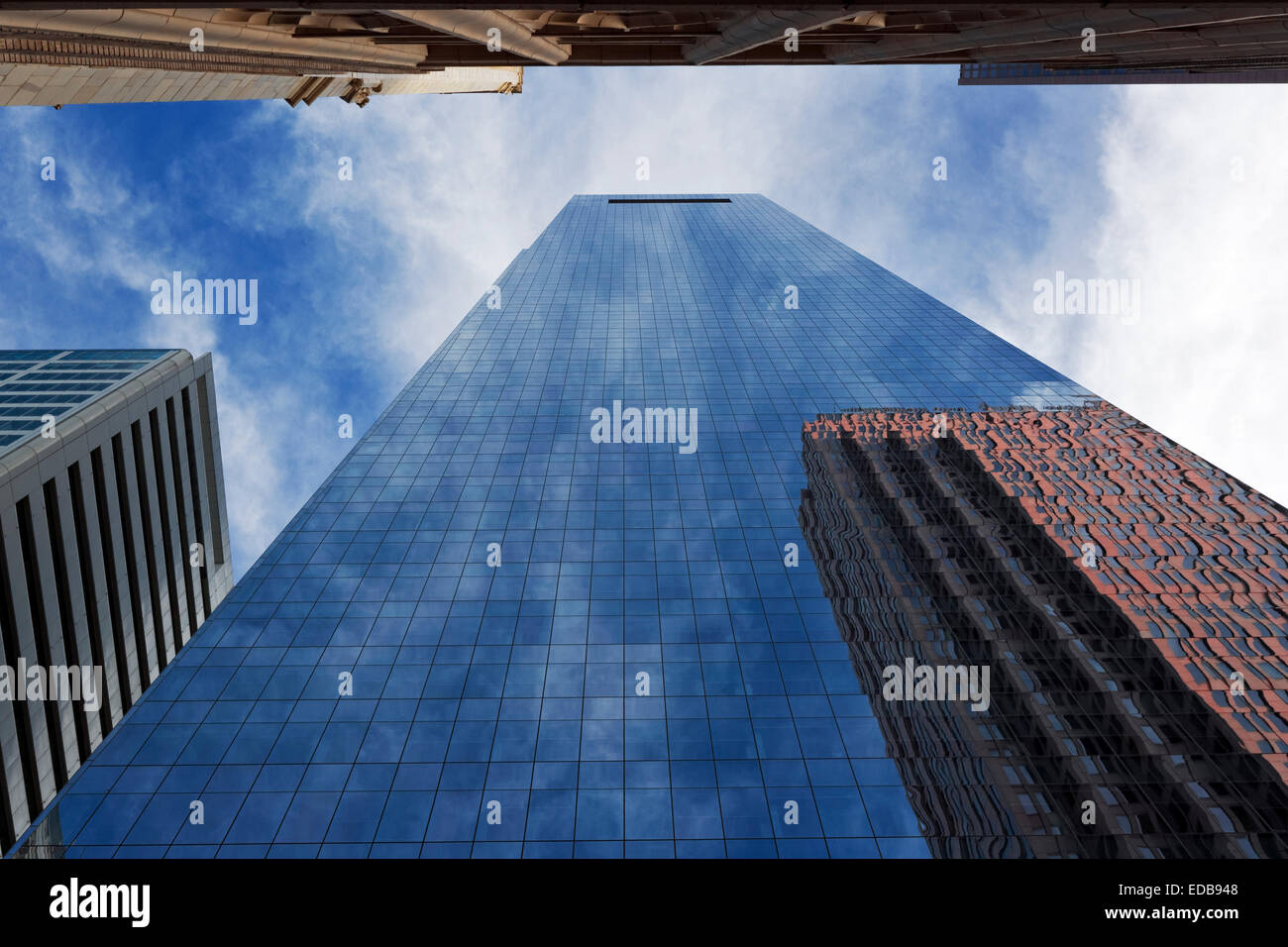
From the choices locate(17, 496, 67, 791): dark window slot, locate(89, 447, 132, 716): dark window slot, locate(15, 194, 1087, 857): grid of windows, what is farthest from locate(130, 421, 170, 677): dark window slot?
locate(15, 194, 1087, 857): grid of windows

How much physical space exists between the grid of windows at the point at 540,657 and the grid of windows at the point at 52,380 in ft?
71.2

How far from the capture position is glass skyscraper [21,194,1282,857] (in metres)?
31.0

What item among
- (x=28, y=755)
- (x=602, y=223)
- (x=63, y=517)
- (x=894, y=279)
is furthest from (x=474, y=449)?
(x=602, y=223)

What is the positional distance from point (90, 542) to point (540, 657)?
41.4 m

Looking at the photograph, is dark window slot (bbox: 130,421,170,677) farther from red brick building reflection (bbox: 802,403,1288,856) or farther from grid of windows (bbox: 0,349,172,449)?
red brick building reflection (bbox: 802,403,1288,856)

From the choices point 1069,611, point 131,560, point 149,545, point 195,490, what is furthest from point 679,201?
point 1069,611

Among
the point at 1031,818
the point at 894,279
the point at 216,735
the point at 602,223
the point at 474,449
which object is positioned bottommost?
the point at 1031,818

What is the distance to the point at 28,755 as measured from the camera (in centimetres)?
5012

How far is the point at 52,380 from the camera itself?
63.9 metres

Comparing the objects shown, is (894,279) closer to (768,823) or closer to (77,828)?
(768,823)

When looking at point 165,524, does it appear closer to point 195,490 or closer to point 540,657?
point 195,490

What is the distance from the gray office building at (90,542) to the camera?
4959 centimetres

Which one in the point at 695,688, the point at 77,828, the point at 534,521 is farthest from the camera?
the point at 534,521

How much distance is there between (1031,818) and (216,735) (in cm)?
3677
